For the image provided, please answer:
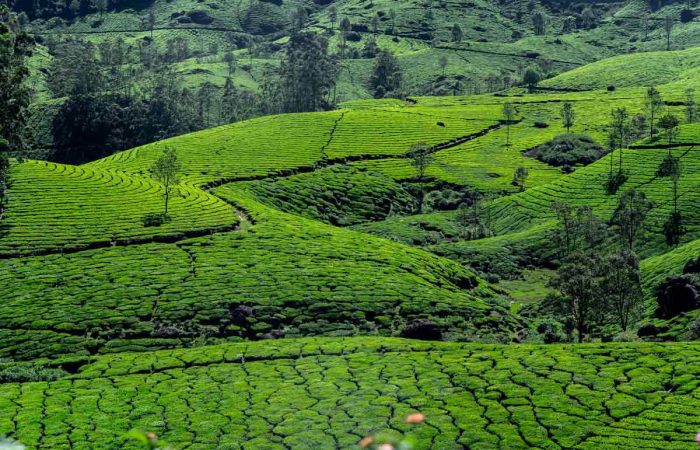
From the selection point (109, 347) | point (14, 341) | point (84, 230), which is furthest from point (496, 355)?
point (84, 230)

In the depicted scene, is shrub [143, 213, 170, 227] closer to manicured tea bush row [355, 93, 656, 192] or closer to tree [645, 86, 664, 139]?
manicured tea bush row [355, 93, 656, 192]

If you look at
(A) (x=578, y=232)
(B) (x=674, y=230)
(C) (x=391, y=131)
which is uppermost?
(C) (x=391, y=131)

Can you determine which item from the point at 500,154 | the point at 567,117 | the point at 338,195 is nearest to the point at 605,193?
the point at 500,154

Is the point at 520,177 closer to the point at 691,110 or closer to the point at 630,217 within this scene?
the point at 630,217

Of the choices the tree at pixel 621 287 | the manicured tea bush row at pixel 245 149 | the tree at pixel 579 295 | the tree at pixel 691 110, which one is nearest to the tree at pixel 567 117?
the tree at pixel 691 110

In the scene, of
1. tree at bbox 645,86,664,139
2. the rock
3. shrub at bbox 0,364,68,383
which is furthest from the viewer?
tree at bbox 645,86,664,139

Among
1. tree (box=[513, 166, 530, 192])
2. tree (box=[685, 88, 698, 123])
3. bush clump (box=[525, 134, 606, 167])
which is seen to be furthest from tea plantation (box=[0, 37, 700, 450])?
tree (box=[685, 88, 698, 123])
